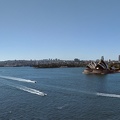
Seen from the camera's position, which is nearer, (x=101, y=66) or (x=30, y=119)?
(x=30, y=119)

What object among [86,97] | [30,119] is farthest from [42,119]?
[86,97]

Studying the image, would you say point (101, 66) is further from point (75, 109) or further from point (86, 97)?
point (75, 109)

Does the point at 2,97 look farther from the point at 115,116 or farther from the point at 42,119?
the point at 115,116

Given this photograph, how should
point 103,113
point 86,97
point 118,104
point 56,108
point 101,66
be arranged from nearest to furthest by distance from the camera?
point 103,113 < point 56,108 < point 118,104 < point 86,97 < point 101,66

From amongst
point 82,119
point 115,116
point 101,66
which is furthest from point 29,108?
point 101,66

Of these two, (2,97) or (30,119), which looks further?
(2,97)

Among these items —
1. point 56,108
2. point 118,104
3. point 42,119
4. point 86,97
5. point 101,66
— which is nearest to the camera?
point 42,119

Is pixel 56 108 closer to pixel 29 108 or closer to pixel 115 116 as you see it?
pixel 29 108

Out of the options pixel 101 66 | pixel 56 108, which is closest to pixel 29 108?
pixel 56 108

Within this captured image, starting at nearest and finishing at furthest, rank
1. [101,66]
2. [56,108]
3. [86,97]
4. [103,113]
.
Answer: [103,113] < [56,108] < [86,97] < [101,66]
